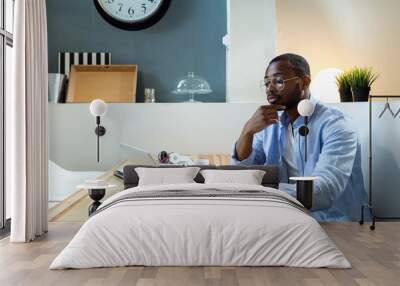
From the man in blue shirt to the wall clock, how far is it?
68.9 inches

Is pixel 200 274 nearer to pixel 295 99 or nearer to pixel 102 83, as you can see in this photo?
pixel 295 99

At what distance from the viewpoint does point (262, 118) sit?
6.75 metres

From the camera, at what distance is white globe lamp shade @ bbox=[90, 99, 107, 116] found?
22.1 feet

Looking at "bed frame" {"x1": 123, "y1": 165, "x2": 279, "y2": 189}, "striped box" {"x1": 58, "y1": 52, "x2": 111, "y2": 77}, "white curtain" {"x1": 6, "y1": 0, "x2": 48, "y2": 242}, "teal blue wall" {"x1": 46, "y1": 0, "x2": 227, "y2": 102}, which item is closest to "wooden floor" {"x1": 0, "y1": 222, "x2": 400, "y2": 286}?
"white curtain" {"x1": 6, "y1": 0, "x2": 48, "y2": 242}

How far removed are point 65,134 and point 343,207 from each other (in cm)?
313

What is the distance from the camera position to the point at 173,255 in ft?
13.9

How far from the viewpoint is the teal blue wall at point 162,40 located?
790 cm

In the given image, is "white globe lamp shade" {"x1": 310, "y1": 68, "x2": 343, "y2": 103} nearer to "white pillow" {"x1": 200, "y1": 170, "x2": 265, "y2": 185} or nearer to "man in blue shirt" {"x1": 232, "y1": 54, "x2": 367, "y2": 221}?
"man in blue shirt" {"x1": 232, "y1": 54, "x2": 367, "y2": 221}

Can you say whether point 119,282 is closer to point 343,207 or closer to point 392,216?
point 343,207

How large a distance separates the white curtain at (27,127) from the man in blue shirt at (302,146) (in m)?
2.22

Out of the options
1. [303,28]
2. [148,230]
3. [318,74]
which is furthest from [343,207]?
[148,230]

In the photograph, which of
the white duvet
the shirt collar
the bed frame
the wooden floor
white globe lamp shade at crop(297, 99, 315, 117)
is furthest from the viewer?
the shirt collar

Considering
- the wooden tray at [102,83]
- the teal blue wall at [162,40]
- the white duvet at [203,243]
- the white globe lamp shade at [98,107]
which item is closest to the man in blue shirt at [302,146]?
the teal blue wall at [162,40]

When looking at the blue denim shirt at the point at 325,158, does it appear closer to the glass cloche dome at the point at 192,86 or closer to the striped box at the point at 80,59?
the glass cloche dome at the point at 192,86
